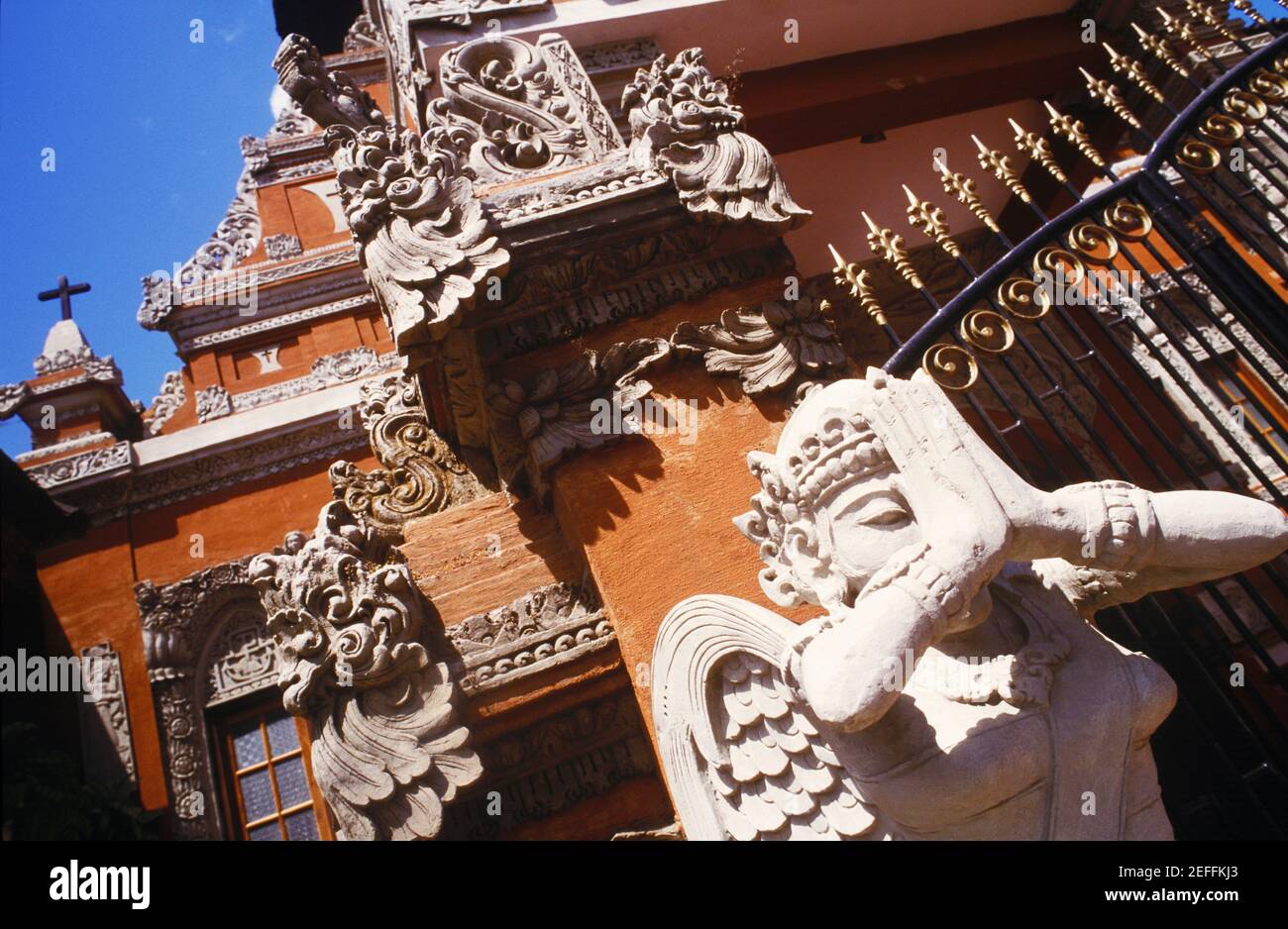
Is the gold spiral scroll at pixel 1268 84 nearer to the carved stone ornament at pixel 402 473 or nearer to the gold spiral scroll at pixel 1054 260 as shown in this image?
the gold spiral scroll at pixel 1054 260

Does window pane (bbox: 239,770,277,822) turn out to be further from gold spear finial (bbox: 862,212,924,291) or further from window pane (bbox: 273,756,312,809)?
gold spear finial (bbox: 862,212,924,291)

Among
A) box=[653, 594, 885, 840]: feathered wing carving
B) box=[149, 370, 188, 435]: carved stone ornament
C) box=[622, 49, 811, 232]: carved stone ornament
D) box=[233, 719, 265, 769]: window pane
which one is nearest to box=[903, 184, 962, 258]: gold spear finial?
box=[622, 49, 811, 232]: carved stone ornament

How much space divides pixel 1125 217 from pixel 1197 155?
0.42 m

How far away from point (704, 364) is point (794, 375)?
36 cm

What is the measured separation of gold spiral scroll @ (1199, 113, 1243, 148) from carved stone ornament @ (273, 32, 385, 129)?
372cm

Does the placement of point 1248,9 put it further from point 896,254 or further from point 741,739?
point 741,739

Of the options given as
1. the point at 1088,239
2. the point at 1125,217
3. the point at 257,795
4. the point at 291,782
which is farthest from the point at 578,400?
the point at 257,795

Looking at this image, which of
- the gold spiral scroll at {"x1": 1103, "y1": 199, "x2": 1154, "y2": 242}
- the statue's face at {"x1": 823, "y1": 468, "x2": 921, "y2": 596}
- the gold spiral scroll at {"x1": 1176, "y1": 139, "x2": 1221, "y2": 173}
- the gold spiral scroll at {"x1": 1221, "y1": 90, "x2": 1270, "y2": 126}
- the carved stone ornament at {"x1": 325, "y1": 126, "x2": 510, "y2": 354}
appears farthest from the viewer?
the gold spiral scroll at {"x1": 1221, "y1": 90, "x2": 1270, "y2": 126}

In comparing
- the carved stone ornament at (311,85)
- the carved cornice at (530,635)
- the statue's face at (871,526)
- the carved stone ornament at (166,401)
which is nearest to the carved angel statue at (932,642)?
the statue's face at (871,526)

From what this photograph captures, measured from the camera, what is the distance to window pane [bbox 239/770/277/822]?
750 centimetres

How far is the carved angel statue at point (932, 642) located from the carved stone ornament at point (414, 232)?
4.96ft

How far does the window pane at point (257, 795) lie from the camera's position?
24.6ft

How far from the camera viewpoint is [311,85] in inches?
189
